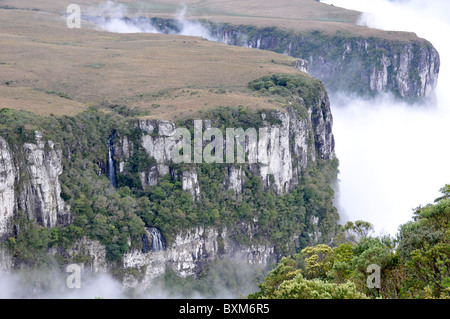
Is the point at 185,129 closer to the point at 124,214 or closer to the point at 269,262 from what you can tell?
the point at 124,214

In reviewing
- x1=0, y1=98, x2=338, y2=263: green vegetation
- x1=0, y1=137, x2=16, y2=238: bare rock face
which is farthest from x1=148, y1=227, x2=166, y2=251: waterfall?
x1=0, y1=137, x2=16, y2=238: bare rock face

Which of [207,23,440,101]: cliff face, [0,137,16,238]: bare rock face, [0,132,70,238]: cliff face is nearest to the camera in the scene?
[0,137,16,238]: bare rock face

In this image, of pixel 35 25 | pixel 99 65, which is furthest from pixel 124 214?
pixel 35 25

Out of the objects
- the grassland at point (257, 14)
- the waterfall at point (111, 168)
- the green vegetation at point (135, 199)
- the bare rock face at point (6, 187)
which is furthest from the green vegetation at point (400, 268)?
the grassland at point (257, 14)

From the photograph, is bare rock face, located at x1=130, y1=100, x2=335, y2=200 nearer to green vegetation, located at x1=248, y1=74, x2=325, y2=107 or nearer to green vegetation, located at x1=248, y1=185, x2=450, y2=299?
green vegetation, located at x1=248, y1=74, x2=325, y2=107

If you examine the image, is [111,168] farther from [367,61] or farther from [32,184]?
[367,61]

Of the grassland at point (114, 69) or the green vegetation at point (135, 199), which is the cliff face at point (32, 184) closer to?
the green vegetation at point (135, 199)

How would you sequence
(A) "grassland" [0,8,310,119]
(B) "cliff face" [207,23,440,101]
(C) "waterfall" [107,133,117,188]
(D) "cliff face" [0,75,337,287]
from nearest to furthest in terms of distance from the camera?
(D) "cliff face" [0,75,337,287] < (C) "waterfall" [107,133,117,188] < (A) "grassland" [0,8,310,119] < (B) "cliff face" [207,23,440,101]
